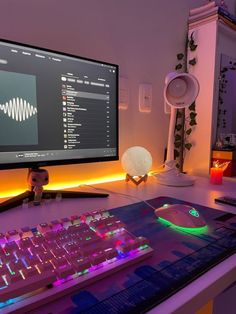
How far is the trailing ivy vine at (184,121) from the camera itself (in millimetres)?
1374

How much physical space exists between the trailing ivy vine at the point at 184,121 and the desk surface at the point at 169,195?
32 cm

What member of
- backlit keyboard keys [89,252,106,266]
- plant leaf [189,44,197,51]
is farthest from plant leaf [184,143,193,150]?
backlit keyboard keys [89,252,106,266]

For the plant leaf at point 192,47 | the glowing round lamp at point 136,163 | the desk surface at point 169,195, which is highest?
the plant leaf at point 192,47

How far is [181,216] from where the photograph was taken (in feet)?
1.94

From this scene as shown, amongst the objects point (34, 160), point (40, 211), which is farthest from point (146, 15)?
point (40, 211)

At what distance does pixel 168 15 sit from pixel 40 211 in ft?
3.99

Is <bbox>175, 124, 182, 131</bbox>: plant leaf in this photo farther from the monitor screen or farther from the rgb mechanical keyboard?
the rgb mechanical keyboard

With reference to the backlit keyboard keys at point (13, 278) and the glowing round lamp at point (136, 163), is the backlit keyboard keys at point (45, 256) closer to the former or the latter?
the backlit keyboard keys at point (13, 278)

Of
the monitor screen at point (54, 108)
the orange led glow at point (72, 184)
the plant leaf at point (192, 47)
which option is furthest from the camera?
the plant leaf at point (192, 47)

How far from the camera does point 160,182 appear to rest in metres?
1.08

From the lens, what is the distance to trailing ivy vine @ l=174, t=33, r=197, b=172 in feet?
4.51

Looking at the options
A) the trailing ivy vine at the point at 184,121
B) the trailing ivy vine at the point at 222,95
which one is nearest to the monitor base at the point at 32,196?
the trailing ivy vine at the point at 184,121

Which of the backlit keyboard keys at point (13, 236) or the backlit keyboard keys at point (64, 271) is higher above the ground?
the backlit keyboard keys at point (13, 236)

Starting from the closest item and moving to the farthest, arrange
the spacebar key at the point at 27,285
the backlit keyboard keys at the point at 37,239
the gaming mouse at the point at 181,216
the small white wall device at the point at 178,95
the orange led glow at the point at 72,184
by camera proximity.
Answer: the spacebar key at the point at 27,285, the backlit keyboard keys at the point at 37,239, the gaming mouse at the point at 181,216, the orange led glow at the point at 72,184, the small white wall device at the point at 178,95
